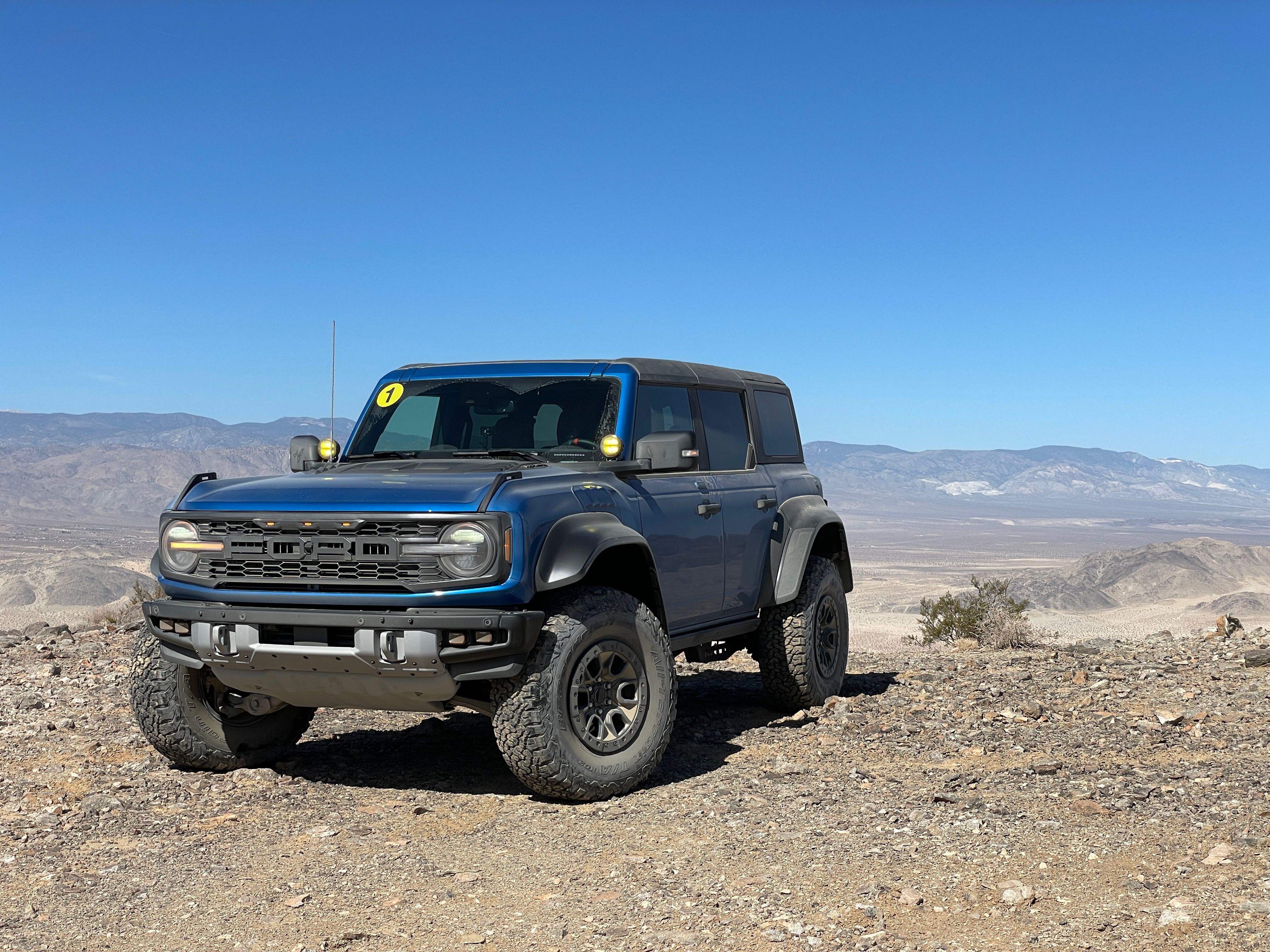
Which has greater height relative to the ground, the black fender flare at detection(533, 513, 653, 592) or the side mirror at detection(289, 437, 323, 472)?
the side mirror at detection(289, 437, 323, 472)

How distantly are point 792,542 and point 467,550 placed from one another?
3310mm

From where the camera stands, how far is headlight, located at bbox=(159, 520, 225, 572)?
6.07 meters

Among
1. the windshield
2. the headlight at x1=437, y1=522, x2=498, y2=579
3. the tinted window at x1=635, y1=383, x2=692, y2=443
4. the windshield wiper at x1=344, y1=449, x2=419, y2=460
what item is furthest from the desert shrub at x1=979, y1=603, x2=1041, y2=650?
the headlight at x1=437, y1=522, x2=498, y2=579

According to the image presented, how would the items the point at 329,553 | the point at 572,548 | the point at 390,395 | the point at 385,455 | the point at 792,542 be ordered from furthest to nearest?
the point at 792,542 → the point at 390,395 → the point at 385,455 → the point at 572,548 → the point at 329,553

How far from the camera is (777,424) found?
899 cm

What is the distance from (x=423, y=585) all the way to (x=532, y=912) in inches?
64.0

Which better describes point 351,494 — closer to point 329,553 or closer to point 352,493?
point 352,493

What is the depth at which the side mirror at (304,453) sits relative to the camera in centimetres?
741

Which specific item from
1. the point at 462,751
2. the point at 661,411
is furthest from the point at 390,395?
the point at 462,751

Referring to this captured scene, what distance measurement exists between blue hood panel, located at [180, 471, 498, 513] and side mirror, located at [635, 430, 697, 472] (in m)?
0.81

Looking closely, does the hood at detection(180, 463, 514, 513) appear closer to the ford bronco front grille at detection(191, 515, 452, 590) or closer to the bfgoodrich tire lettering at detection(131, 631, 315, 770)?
the ford bronco front grille at detection(191, 515, 452, 590)

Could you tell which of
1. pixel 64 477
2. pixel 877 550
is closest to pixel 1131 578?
pixel 877 550

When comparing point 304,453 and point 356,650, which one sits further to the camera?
point 304,453

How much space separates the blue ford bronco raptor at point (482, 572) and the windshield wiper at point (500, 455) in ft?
0.05
